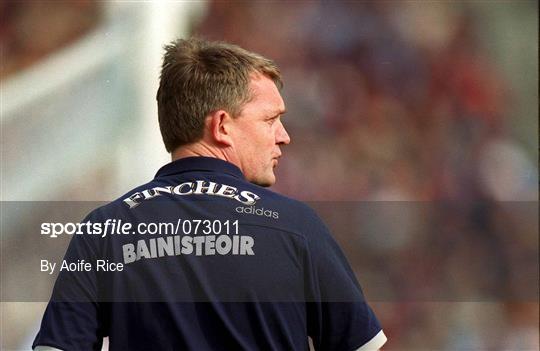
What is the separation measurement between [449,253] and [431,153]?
309 mm

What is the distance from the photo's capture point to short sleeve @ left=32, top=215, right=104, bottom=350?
1072 mm

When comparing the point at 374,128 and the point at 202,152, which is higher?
the point at 374,128

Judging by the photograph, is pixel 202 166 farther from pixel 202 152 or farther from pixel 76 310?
pixel 76 310

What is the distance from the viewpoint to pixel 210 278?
1.06m

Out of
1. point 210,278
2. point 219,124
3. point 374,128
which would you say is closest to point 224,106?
point 219,124

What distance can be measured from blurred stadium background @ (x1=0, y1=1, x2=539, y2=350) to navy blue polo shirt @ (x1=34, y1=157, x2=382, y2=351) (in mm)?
1007

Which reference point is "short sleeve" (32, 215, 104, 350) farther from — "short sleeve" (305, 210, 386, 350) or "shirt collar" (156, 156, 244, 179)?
"short sleeve" (305, 210, 386, 350)

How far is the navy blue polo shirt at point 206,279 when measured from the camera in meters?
1.04

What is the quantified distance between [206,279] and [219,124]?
0.23m

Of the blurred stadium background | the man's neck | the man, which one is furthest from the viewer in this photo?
the blurred stadium background

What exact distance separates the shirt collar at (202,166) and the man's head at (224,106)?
21 millimetres

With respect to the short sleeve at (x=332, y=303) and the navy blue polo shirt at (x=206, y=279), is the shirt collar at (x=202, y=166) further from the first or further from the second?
the short sleeve at (x=332, y=303)

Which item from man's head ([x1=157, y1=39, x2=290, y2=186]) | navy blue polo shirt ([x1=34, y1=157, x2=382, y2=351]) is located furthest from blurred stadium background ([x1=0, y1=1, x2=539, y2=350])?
navy blue polo shirt ([x1=34, y1=157, x2=382, y2=351])

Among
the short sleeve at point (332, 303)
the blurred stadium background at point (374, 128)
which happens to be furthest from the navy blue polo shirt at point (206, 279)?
the blurred stadium background at point (374, 128)
